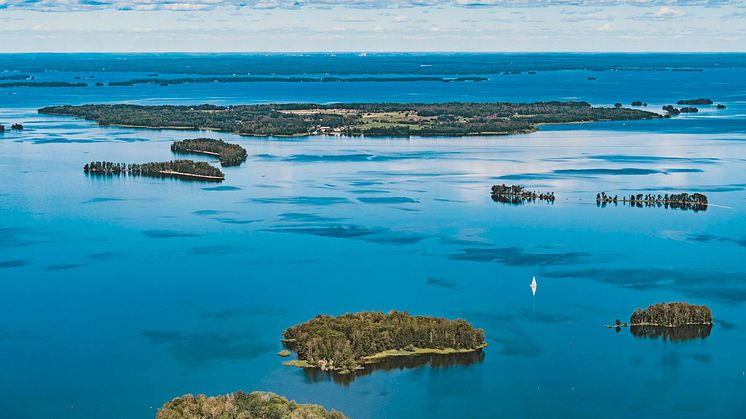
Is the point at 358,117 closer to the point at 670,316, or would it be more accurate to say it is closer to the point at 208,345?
the point at 670,316

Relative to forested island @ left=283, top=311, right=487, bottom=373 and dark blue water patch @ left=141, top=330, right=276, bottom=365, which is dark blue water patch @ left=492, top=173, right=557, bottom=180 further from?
dark blue water patch @ left=141, top=330, right=276, bottom=365

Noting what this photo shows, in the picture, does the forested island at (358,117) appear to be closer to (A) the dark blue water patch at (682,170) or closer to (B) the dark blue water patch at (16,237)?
(A) the dark blue water patch at (682,170)

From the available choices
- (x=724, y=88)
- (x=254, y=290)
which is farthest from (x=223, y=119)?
(x=724, y=88)

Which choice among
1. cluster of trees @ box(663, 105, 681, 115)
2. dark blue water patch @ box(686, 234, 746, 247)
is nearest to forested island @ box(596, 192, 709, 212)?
dark blue water patch @ box(686, 234, 746, 247)

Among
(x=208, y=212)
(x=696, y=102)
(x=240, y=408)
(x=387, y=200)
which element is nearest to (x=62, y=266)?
(x=208, y=212)

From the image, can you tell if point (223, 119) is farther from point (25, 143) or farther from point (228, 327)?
Result: point (228, 327)

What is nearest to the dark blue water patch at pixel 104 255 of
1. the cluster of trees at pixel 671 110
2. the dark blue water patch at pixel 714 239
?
the dark blue water patch at pixel 714 239
